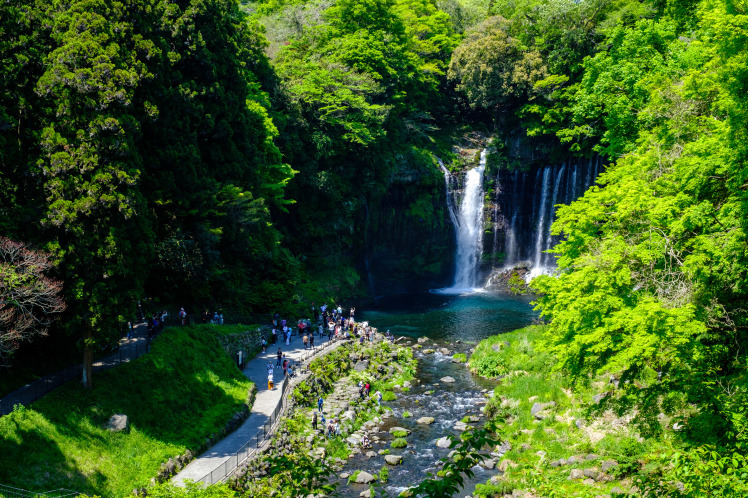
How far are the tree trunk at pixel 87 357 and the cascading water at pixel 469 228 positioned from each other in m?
41.0

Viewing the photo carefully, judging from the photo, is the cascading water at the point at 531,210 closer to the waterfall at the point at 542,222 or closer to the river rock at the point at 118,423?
the waterfall at the point at 542,222

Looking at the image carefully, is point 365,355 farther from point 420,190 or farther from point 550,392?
point 420,190

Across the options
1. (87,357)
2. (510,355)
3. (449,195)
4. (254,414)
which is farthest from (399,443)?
(449,195)

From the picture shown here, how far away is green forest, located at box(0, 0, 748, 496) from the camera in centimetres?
1528

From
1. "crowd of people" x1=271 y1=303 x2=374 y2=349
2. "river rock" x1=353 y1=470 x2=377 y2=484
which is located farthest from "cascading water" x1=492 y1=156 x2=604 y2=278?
"river rock" x1=353 y1=470 x2=377 y2=484

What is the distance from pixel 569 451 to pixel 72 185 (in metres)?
20.4

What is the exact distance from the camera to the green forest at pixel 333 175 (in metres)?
15.3

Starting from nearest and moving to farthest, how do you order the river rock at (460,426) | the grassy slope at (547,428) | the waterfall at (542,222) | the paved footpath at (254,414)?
the grassy slope at (547,428) < the paved footpath at (254,414) < the river rock at (460,426) < the waterfall at (542,222)

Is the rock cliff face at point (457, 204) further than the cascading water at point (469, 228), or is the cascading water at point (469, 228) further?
the cascading water at point (469, 228)

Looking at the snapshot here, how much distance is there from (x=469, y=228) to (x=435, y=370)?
88.7 feet

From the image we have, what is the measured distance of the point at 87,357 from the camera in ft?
65.1

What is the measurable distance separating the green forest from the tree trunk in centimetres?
11

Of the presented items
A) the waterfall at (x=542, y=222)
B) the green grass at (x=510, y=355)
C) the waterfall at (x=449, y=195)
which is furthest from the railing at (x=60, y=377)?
the waterfall at (x=542, y=222)

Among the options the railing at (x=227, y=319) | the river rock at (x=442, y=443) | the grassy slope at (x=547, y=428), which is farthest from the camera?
the railing at (x=227, y=319)
